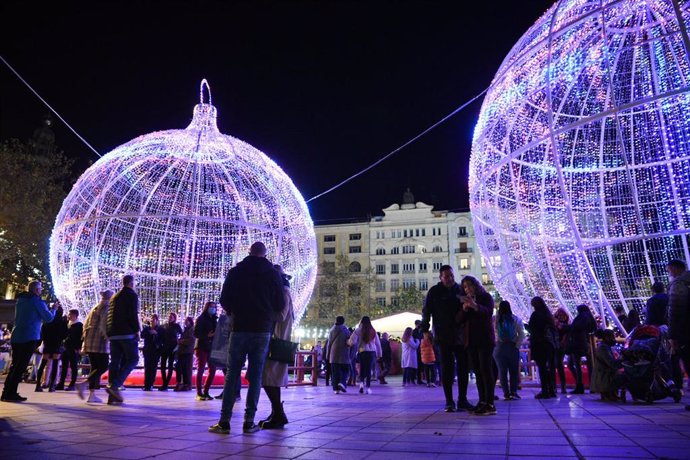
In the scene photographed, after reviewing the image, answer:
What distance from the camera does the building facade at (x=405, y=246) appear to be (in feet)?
198

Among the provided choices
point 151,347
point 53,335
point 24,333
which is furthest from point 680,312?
point 53,335

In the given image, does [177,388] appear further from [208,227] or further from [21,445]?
[21,445]

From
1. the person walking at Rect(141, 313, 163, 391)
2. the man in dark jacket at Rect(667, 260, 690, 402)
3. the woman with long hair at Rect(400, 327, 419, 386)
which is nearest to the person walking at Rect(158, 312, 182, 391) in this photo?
the person walking at Rect(141, 313, 163, 391)

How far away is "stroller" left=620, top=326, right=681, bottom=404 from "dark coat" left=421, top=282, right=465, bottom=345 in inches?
113

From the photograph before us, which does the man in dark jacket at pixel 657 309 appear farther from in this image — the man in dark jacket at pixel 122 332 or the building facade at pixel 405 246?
the building facade at pixel 405 246

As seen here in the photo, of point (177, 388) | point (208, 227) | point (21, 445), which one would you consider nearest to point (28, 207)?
point (208, 227)

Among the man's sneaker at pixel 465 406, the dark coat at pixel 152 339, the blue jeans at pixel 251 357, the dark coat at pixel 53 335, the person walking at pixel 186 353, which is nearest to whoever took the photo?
the blue jeans at pixel 251 357

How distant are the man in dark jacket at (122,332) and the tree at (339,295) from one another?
125 ft

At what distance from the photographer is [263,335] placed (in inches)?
183

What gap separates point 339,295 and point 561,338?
121ft

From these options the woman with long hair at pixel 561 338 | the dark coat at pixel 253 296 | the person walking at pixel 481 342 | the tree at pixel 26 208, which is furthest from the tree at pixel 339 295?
the dark coat at pixel 253 296

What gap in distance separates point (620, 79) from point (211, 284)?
31.0 feet

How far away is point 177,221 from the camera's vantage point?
41.0 feet

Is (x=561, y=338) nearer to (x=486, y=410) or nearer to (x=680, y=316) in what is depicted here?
(x=680, y=316)
